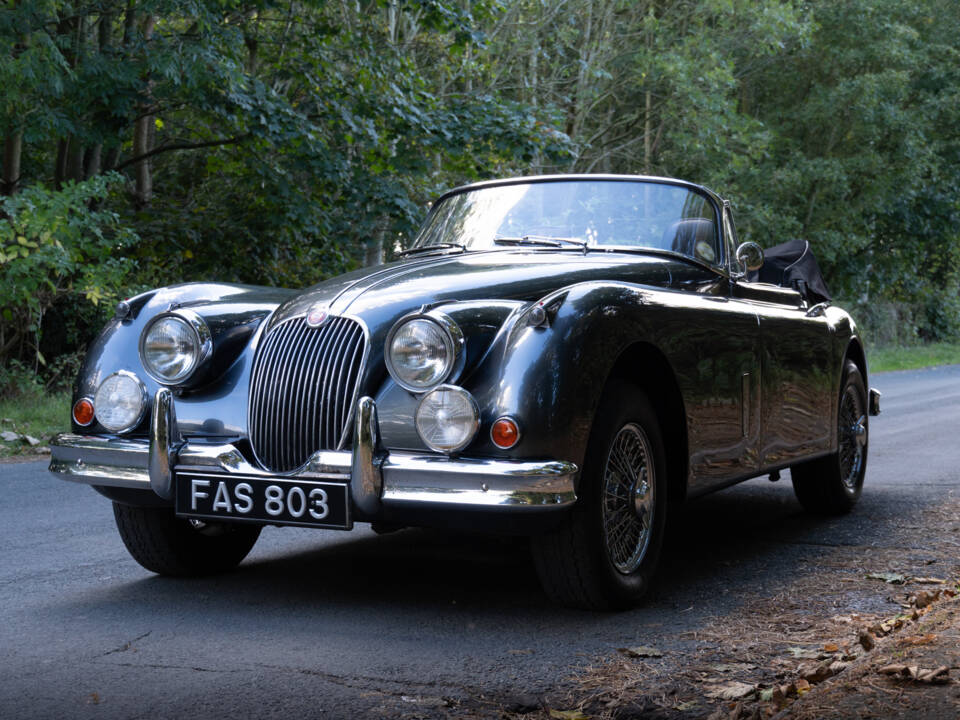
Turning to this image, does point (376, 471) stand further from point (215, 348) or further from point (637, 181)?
point (637, 181)

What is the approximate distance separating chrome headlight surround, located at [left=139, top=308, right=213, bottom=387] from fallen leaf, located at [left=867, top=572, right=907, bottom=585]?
2864 mm

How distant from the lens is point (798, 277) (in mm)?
7117

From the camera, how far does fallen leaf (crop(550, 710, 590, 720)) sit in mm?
3209

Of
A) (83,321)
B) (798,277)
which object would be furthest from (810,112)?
(798,277)

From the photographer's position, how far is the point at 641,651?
3.85 meters

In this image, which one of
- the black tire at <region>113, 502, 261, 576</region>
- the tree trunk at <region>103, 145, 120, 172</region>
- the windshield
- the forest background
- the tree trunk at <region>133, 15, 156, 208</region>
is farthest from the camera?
the tree trunk at <region>133, 15, 156, 208</region>

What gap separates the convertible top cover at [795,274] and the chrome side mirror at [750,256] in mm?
1013

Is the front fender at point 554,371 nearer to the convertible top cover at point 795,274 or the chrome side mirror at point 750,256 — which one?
the chrome side mirror at point 750,256

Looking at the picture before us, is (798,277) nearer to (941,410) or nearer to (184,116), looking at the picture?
(941,410)

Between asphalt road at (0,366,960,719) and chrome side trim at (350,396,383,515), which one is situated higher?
chrome side trim at (350,396,383,515)

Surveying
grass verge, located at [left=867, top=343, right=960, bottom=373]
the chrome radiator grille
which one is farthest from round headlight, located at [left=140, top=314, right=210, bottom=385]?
grass verge, located at [left=867, top=343, right=960, bottom=373]

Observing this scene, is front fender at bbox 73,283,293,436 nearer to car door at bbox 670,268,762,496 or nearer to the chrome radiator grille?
the chrome radiator grille

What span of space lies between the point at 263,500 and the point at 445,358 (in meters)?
0.81

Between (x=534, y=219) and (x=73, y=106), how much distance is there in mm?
8209
